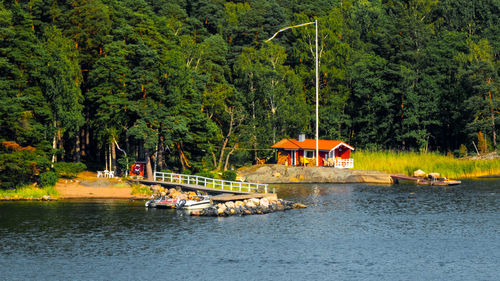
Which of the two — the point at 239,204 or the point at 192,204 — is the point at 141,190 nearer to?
the point at 192,204

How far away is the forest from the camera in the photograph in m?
69.8

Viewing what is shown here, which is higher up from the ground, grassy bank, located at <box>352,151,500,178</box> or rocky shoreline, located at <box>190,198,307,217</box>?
grassy bank, located at <box>352,151,500,178</box>

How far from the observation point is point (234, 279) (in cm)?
3841

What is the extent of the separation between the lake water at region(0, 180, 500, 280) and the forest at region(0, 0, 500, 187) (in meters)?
11.5

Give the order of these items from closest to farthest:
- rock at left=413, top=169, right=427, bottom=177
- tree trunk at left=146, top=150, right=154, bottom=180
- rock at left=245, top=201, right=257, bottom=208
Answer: rock at left=245, top=201, right=257, bottom=208 < tree trunk at left=146, top=150, right=154, bottom=180 < rock at left=413, top=169, right=427, bottom=177

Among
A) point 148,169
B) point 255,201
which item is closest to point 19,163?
point 148,169

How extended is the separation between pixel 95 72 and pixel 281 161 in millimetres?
29390

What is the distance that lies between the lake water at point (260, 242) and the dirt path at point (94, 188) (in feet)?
9.29

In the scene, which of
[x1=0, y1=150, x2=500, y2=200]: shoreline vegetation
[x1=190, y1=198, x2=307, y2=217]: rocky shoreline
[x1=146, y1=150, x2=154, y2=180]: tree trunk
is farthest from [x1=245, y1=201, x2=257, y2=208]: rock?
[x1=0, y1=150, x2=500, y2=200]: shoreline vegetation

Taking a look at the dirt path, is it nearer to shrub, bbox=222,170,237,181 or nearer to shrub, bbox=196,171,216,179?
shrub, bbox=196,171,216,179

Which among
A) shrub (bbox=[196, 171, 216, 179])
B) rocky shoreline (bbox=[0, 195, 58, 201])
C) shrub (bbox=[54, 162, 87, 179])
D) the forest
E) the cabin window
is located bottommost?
rocky shoreline (bbox=[0, 195, 58, 201])

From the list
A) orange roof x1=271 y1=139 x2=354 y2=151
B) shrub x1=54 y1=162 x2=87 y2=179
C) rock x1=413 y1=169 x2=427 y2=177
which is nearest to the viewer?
shrub x1=54 y1=162 x2=87 y2=179

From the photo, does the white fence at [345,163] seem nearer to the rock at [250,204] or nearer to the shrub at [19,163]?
the rock at [250,204]

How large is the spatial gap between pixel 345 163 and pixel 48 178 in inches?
1496
